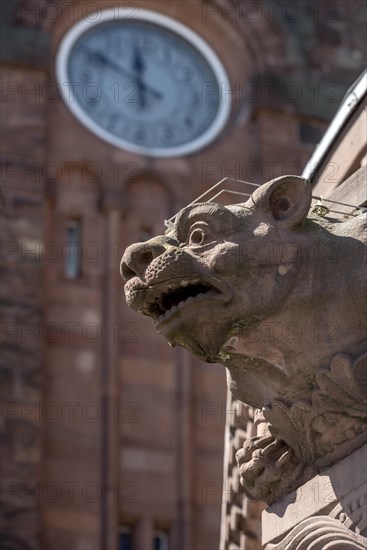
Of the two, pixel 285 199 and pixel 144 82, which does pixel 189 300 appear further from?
pixel 144 82

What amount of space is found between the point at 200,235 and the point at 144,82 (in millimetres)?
13990

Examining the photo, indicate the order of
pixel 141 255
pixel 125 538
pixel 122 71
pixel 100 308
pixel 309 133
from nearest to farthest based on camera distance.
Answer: pixel 141 255 < pixel 125 538 < pixel 100 308 < pixel 122 71 < pixel 309 133

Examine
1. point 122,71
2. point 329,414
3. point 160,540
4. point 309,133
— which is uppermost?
point 329,414

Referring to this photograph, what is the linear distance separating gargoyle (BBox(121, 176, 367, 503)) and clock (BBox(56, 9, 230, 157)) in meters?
13.4

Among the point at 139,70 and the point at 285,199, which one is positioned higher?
the point at 285,199

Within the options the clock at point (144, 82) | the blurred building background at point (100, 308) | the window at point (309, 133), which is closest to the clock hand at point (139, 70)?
the clock at point (144, 82)

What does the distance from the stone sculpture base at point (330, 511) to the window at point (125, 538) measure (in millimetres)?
11394

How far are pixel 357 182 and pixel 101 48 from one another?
43.2 ft

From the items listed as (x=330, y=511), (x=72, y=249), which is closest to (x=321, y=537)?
(x=330, y=511)

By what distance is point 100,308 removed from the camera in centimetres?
1934

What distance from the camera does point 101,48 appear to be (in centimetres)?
2075

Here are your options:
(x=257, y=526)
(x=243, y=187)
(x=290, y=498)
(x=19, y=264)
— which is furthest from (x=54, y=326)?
(x=290, y=498)

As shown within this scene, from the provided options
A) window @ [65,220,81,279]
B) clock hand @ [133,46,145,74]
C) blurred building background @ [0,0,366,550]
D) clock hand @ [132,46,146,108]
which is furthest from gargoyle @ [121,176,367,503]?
clock hand @ [133,46,145,74]

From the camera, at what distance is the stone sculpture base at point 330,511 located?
6.63 m
